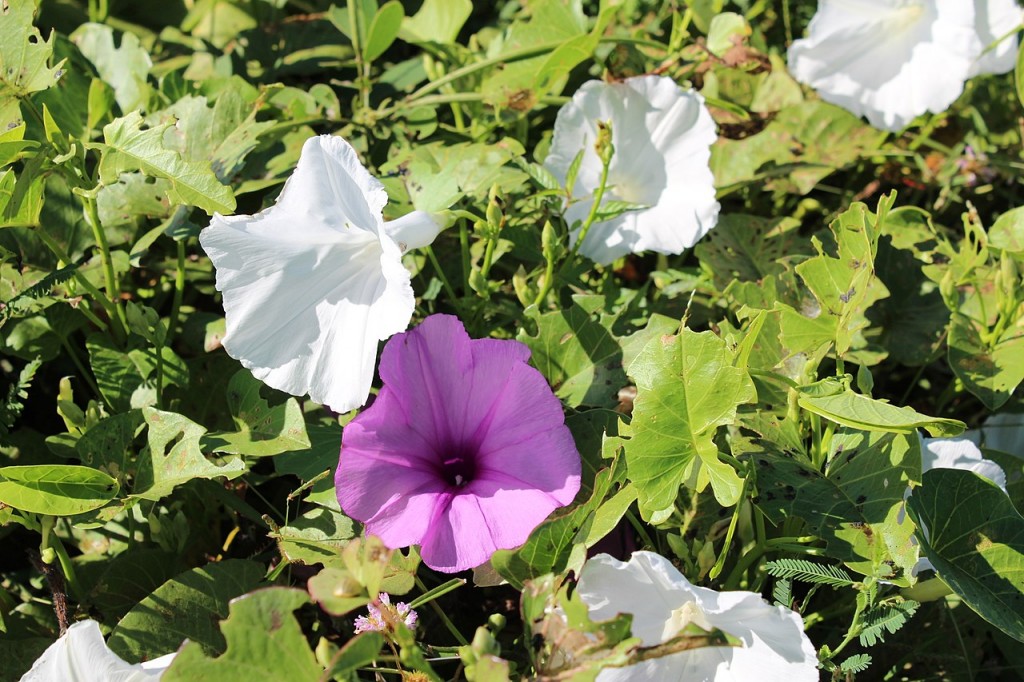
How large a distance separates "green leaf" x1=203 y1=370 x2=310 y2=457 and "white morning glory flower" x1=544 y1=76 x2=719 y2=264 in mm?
517

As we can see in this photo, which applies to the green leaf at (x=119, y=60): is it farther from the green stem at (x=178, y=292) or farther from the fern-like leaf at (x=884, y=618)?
the fern-like leaf at (x=884, y=618)

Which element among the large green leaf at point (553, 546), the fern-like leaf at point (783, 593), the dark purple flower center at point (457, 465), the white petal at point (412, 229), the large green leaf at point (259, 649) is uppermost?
the white petal at point (412, 229)

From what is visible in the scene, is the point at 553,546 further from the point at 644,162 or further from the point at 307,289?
the point at 644,162

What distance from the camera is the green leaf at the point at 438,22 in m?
1.71

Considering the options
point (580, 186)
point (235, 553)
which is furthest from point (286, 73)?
point (235, 553)

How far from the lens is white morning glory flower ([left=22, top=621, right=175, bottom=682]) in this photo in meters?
0.91

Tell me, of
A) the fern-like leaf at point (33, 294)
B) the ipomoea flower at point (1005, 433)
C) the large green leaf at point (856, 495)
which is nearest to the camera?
the large green leaf at point (856, 495)

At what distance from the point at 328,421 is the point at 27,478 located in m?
0.38

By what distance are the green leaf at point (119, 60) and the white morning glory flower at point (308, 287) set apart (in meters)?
0.69

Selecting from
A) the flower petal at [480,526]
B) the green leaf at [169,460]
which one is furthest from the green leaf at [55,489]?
the flower petal at [480,526]

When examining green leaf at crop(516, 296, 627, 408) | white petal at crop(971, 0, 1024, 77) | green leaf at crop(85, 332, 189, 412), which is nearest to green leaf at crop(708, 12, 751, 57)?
white petal at crop(971, 0, 1024, 77)

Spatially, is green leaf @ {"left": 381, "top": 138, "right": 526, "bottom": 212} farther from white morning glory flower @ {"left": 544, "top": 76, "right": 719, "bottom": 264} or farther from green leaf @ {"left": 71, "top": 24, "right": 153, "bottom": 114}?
green leaf @ {"left": 71, "top": 24, "right": 153, "bottom": 114}

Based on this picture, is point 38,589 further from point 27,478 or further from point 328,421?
point 328,421

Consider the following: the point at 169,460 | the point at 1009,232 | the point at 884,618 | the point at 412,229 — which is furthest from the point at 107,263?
the point at 1009,232
